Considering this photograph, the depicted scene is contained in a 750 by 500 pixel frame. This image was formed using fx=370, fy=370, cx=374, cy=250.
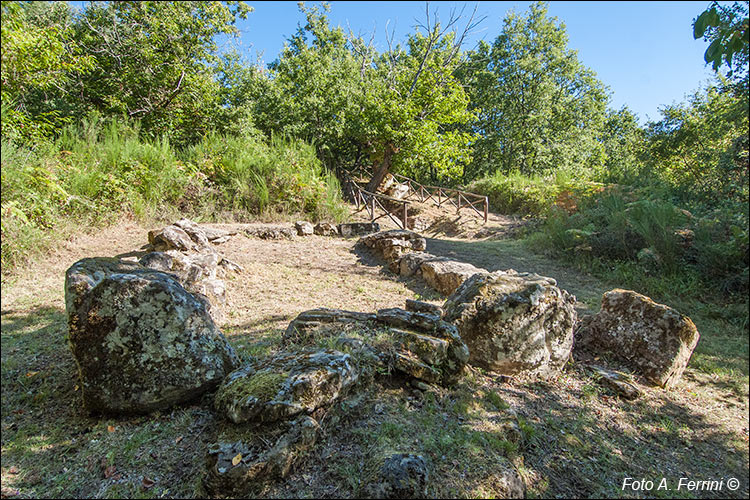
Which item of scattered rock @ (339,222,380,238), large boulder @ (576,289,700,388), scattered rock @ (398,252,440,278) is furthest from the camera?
scattered rock @ (339,222,380,238)

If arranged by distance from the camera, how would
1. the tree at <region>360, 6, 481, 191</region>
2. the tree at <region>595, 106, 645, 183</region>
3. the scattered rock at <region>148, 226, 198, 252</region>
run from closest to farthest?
the scattered rock at <region>148, 226, 198, 252</region> < the tree at <region>360, 6, 481, 191</region> < the tree at <region>595, 106, 645, 183</region>

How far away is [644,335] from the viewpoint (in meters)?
3.38

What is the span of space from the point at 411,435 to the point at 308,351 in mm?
833

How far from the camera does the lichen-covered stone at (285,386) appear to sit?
192cm

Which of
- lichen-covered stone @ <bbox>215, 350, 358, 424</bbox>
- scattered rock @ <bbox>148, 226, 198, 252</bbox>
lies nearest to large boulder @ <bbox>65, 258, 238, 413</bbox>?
lichen-covered stone @ <bbox>215, 350, 358, 424</bbox>

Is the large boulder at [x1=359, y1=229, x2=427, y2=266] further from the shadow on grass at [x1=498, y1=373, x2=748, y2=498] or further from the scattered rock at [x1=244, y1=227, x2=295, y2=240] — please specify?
the shadow on grass at [x1=498, y1=373, x2=748, y2=498]

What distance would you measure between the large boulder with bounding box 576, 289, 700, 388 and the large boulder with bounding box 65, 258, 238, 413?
3.46m

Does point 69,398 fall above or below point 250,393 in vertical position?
below

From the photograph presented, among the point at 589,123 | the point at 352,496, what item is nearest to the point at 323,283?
the point at 352,496

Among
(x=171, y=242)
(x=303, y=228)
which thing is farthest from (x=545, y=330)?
(x=303, y=228)

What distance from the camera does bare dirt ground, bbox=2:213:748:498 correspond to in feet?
5.74

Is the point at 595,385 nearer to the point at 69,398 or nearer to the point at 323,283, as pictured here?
the point at 323,283

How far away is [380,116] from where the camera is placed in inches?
485

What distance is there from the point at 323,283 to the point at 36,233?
343cm
